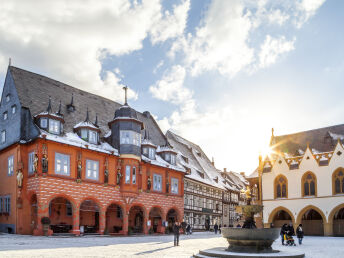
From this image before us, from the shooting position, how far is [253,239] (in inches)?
681

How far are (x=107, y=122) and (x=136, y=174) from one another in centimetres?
652

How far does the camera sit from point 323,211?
42844 mm

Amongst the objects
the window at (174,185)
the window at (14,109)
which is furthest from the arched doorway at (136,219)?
the window at (14,109)

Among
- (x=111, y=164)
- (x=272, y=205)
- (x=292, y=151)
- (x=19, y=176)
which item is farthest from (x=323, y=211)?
(x=19, y=176)

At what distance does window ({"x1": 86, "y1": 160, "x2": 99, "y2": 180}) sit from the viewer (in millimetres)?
35528

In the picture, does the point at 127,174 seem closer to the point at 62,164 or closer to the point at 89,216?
the point at 89,216

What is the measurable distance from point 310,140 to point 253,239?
118ft

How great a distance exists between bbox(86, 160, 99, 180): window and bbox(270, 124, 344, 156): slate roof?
960 inches

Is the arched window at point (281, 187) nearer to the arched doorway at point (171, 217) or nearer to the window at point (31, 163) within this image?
the arched doorway at point (171, 217)

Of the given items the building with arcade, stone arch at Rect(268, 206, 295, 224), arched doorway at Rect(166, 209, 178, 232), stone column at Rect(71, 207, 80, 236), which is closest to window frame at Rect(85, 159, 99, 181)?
stone column at Rect(71, 207, 80, 236)

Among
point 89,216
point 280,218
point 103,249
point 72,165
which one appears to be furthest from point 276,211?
point 103,249

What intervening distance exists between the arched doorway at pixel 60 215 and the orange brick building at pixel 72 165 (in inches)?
3.3

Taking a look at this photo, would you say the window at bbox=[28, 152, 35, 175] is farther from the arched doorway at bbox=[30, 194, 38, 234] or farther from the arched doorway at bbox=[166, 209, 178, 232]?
the arched doorway at bbox=[166, 209, 178, 232]

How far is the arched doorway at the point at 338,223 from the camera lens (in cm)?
4250
